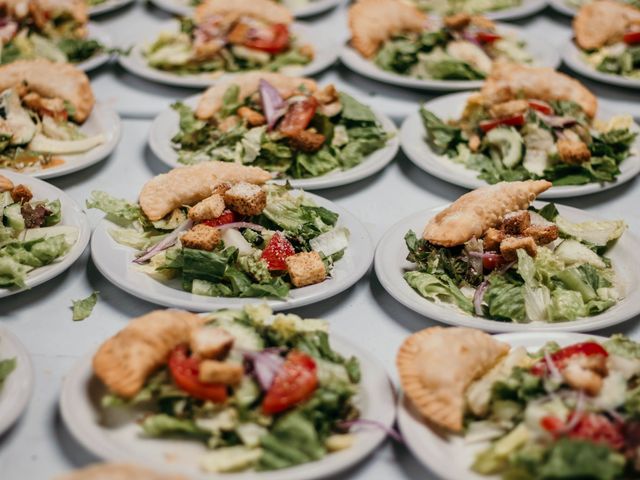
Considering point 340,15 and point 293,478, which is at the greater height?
point 293,478

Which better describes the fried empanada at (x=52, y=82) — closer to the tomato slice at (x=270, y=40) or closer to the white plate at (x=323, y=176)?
the white plate at (x=323, y=176)

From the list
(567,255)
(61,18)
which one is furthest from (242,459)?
(61,18)

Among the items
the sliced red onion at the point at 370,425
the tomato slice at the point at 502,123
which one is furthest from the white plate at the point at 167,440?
the tomato slice at the point at 502,123

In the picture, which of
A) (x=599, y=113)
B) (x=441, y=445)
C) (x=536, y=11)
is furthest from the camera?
(x=536, y=11)

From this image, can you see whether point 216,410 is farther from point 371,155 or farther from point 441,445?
point 371,155

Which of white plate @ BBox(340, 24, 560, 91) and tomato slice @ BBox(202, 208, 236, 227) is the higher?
tomato slice @ BBox(202, 208, 236, 227)

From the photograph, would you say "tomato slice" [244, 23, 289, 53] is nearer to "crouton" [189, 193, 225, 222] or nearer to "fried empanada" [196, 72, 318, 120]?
"fried empanada" [196, 72, 318, 120]

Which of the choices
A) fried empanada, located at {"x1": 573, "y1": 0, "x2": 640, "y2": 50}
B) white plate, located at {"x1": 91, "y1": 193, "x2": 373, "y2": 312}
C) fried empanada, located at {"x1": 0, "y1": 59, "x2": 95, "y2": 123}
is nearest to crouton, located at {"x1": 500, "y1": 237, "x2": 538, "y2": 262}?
white plate, located at {"x1": 91, "y1": 193, "x2": 373, "y2": 312}
